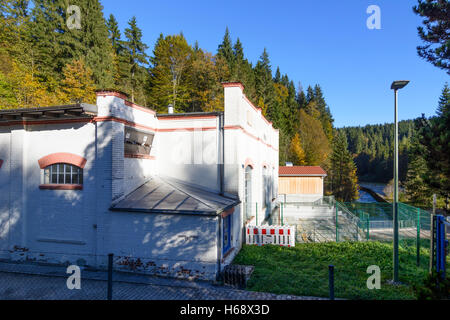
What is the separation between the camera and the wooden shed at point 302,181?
2820cm

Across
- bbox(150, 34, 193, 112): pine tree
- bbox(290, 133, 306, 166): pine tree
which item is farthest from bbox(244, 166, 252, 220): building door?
bbox(290, 133, 306, 166): pine tree

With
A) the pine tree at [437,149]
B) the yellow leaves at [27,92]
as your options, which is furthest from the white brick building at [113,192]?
the yellow leaves at [27,92]

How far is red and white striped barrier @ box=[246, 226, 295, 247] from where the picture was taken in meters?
12.0

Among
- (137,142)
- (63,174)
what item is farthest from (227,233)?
(63,174)

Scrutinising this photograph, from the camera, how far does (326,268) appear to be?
9.12 m

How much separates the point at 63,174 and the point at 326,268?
10335 mm

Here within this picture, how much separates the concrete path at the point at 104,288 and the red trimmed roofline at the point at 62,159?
375cm

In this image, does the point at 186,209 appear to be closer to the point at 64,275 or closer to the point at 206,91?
the point at 64,275

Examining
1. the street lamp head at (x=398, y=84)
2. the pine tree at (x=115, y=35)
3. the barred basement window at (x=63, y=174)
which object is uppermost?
the pine tree at (x=115, y=35)

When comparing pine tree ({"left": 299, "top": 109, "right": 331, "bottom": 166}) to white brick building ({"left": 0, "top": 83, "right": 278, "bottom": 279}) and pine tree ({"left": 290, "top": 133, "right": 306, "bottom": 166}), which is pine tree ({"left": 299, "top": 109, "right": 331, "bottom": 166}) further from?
white brick building ({"left": 0, "top": 83, "right": 278, "bottom": 279})

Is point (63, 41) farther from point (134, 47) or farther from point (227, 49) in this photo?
point (227, 49)

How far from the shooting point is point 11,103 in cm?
2123

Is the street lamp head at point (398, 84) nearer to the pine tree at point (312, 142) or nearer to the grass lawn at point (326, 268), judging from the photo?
the grass lawn at point (326, 268)

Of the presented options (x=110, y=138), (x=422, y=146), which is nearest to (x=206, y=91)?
(x=110, y=138)
